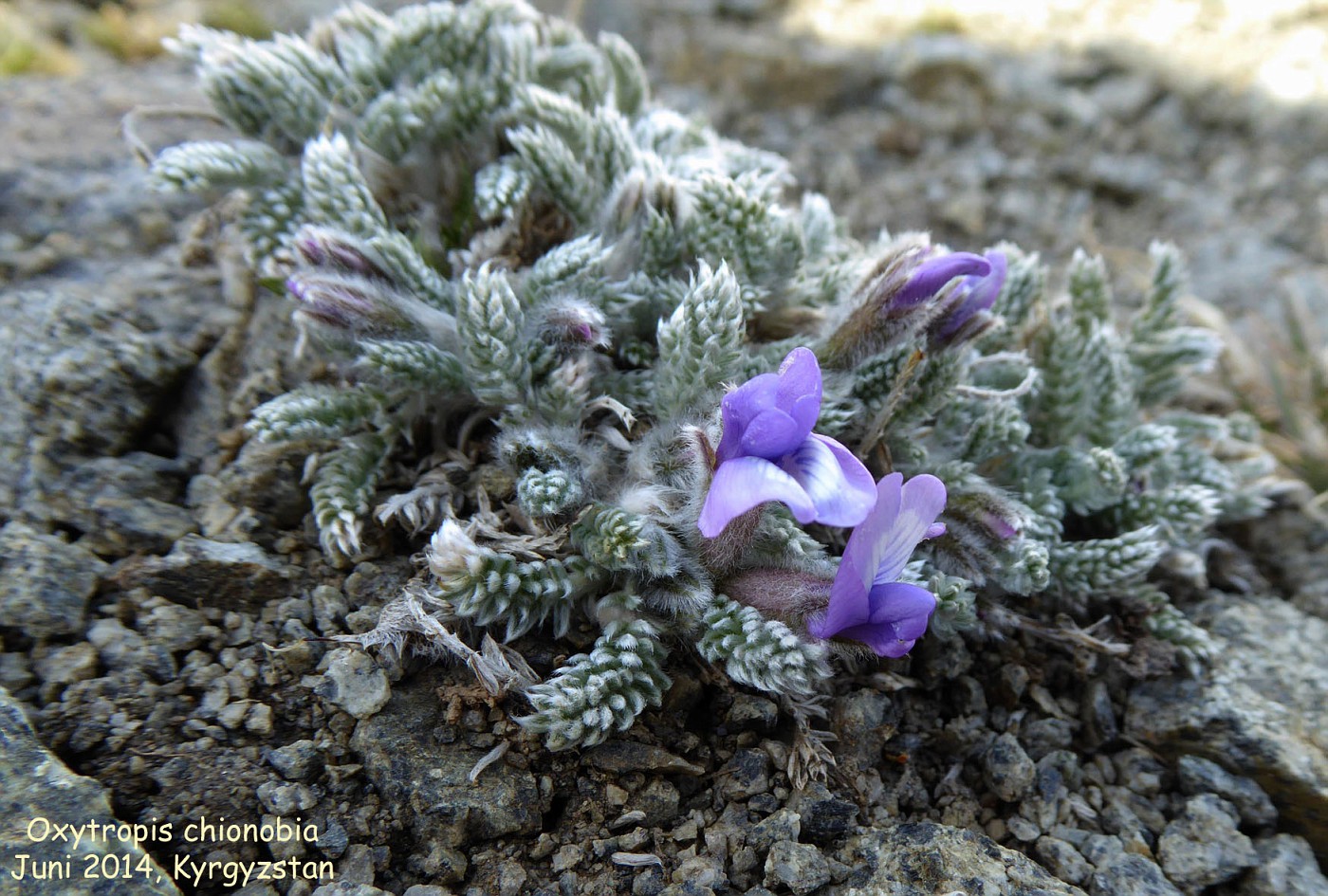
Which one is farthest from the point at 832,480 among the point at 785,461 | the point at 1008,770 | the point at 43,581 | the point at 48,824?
the point at 43,581

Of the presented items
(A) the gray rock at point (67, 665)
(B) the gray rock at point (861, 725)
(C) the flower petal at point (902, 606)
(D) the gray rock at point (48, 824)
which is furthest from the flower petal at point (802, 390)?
(A) the gray rock at point (67, 665)

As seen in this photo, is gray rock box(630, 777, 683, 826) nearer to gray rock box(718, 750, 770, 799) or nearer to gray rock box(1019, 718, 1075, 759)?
gray rock box(718, 750, 770, 799)

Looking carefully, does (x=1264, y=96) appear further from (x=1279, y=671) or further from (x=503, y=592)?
(x=503, y=592)

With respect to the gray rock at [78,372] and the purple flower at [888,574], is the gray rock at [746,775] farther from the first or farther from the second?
the gray rock at [78,372]

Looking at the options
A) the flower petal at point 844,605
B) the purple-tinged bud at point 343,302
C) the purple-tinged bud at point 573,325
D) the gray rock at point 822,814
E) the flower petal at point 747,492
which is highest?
the purple-tinged bud at point 573,325

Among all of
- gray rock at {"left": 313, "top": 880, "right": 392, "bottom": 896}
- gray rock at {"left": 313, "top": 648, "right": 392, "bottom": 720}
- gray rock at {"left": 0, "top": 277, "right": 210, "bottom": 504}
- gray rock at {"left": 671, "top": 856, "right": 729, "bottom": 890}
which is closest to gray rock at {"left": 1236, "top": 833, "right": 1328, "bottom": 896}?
gray rock at {"left": 671, "top": 856, "right": 729, "bottom": 890}

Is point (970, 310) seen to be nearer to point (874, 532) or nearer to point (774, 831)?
point (874, 532)

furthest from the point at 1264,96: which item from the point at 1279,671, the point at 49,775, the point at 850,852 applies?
the point at 49,775
